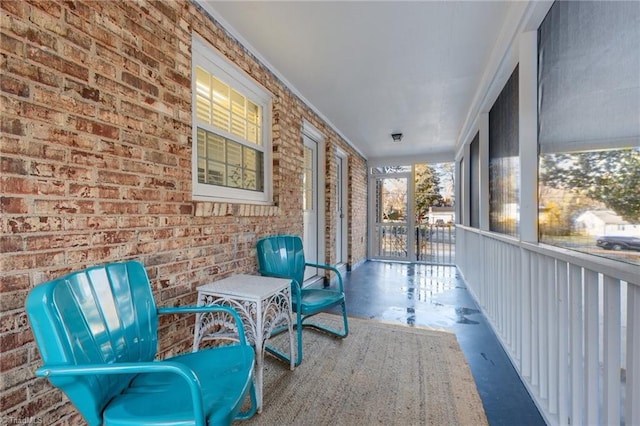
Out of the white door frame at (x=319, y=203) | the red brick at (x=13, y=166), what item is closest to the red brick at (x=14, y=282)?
the red brick at (x=13, y=166)

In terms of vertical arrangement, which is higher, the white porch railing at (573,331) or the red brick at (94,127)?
the red brick at (94,127)

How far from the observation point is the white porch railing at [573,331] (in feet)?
3.22

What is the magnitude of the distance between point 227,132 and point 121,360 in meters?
1.77

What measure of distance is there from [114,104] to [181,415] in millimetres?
1393

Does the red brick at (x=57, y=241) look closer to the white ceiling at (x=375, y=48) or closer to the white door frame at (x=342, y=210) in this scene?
the white ceiling at (x=375, y=48)

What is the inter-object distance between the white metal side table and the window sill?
477mm

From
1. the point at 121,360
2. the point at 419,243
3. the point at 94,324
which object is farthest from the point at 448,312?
the point at 419,243

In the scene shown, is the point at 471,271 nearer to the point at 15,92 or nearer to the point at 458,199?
the point at 458,199

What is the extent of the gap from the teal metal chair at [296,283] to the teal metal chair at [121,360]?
83 centimetres

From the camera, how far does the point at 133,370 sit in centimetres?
90

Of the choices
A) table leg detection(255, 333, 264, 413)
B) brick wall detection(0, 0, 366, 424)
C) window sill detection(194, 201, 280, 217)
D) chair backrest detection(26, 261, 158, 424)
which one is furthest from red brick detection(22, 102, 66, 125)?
table leg detection(255, 333, 264, 413)

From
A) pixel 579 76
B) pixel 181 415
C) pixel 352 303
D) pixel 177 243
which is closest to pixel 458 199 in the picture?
pixel 352 303

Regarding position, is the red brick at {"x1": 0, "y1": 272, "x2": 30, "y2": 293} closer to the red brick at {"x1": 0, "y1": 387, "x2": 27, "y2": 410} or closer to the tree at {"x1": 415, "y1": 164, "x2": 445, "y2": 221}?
the red brick at {"x1": 0, "y1": 387, "x2": 27, "y2": 410}

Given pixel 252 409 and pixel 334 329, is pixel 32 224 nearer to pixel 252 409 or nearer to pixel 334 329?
pixel 252 409
